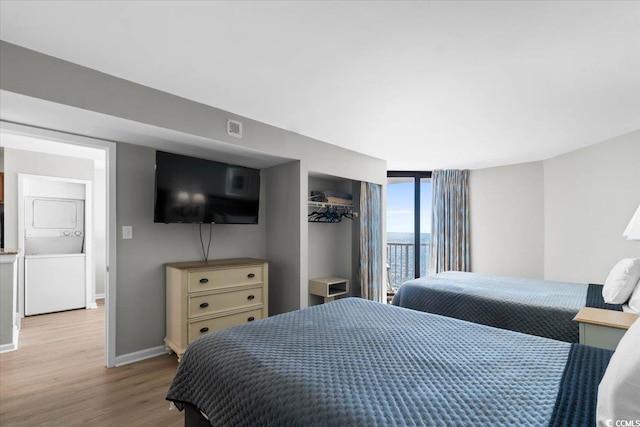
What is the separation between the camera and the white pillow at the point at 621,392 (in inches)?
32.5

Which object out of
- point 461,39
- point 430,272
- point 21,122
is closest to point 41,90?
point 21,122

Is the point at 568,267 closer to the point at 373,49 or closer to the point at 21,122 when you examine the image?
the point at 373,49

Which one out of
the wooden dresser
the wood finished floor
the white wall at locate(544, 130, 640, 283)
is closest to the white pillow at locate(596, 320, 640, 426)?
the wood finished floor

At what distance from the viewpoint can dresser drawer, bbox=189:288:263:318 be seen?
2.89 metres

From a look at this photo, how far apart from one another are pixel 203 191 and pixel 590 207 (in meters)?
4.55

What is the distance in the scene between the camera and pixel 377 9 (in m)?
1.54

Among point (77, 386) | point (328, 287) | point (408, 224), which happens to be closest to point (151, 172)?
point (77, 386)

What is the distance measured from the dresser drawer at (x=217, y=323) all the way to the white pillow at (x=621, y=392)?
110 inches

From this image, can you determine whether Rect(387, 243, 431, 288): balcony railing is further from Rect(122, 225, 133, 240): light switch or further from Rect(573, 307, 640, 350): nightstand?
Rect(122, 225, 133, 240): light switch

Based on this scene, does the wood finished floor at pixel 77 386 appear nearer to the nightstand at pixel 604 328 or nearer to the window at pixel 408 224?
the nightstand at pixel 604 328

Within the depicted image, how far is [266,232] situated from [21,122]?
2.42 m

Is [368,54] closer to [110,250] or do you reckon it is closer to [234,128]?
[234,128]

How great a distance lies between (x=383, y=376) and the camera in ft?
3.93

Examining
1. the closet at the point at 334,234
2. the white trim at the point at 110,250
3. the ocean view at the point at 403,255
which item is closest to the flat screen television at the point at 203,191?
the white trim at the point at 110,250
